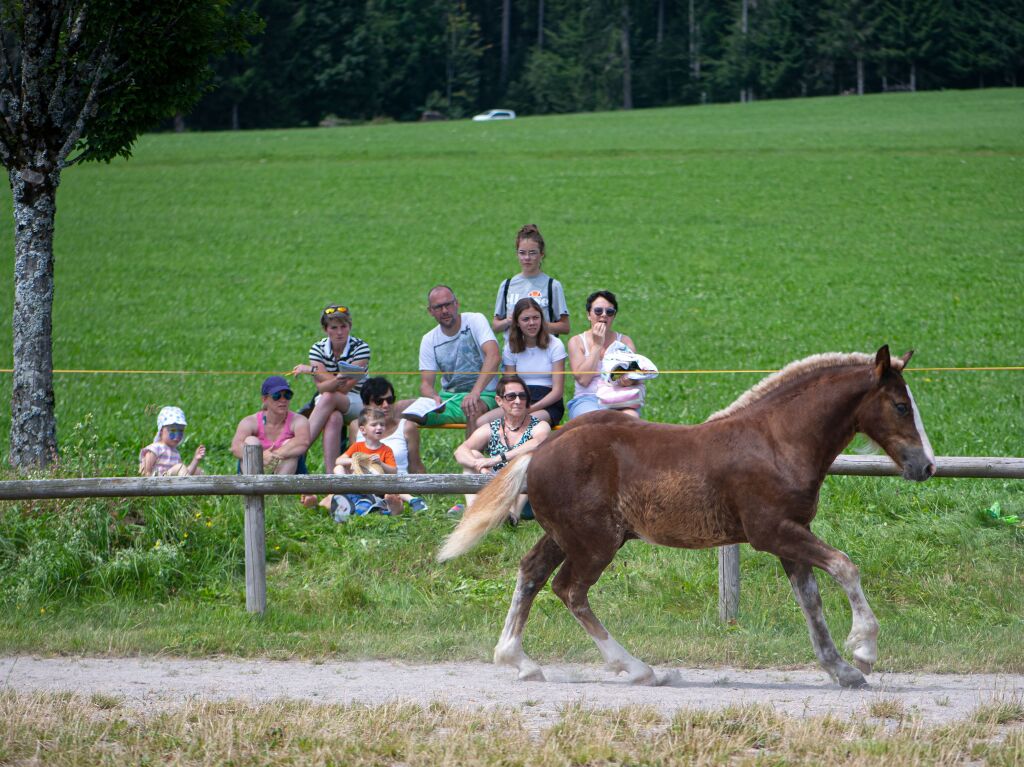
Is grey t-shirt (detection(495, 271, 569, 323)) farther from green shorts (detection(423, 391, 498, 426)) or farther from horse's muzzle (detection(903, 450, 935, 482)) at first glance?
horse's muzzle (detection(903, 450, 935, 482))

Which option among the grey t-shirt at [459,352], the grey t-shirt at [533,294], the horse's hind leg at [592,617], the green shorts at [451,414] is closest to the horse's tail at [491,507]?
the horse's hind leg at [592,617]

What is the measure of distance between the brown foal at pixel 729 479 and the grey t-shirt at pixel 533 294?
3.77 m

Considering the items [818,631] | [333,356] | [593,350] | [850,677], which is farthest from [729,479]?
[333,356]

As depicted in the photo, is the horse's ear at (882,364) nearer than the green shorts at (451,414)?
Yes

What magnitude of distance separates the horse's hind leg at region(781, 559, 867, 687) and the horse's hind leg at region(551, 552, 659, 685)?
2.95 feet

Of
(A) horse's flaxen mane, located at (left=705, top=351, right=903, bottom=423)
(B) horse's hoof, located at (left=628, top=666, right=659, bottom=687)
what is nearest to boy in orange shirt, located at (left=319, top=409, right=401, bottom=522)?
(B) horse's hoof, located at (left=628, top=666, right=659, bottom=687)

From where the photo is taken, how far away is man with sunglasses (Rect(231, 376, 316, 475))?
9.96 m

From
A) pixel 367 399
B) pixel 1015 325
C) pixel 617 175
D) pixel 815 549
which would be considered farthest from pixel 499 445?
pixel 617 175

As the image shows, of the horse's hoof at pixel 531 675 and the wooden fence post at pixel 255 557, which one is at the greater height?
the wooden fence post at pixel 255 557

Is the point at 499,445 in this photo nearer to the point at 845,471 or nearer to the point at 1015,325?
the point at 845,471

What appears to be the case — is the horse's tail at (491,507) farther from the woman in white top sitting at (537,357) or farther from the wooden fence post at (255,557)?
the woman in white top sitting at (537,357)

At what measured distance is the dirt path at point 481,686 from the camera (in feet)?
20.2

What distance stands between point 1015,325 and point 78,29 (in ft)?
50.8

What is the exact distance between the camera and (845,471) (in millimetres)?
8117
